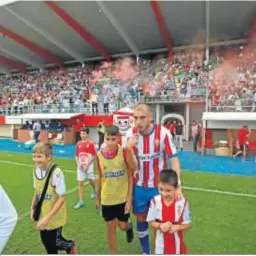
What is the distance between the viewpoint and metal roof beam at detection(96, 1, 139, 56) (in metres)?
21.7

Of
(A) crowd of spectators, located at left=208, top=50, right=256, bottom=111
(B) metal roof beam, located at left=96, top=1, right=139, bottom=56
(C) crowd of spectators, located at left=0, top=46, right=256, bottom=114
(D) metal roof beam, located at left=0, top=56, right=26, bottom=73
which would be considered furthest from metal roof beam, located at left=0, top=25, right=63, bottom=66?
(A) crowd of spectators, located at left=208, top=50, right=256, bottom=111

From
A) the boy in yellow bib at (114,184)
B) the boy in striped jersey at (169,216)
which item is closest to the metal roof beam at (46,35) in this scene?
the boy in yellow bib at (114,184)

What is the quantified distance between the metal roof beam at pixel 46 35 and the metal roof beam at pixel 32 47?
268 centimetres

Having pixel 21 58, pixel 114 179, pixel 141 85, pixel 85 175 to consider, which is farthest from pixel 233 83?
pixel 21 58

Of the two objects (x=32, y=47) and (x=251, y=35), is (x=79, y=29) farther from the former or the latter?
(x=251, y=35)

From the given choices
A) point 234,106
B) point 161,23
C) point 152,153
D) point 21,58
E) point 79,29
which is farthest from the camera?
point 21,58

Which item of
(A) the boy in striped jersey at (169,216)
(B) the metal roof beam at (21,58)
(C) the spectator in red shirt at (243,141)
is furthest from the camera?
(B) the metal roof beam at (21,58)

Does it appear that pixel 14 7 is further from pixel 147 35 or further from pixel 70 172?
pixel 70 172

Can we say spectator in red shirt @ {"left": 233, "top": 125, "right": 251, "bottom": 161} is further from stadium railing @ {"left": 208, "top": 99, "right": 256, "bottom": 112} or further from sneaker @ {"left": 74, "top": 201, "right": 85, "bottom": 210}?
sneaker @ {"left": 74, "top": 201, "right": 85, "bottom": 210}

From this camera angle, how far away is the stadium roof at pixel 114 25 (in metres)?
21.1

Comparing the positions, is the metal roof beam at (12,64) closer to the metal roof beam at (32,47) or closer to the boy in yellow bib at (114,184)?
the metal roof beam at (32,47)

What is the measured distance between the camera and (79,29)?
25125mm

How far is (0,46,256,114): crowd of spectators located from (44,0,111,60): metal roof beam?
1542 millimetres

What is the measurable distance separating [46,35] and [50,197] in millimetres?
26134
